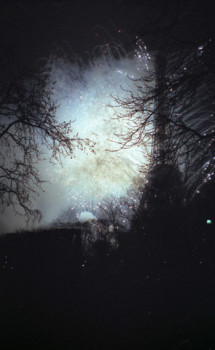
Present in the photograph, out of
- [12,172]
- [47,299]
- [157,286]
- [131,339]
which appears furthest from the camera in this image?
[157,286]

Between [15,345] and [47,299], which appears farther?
[47,299]

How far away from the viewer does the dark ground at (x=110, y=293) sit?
7875 mm

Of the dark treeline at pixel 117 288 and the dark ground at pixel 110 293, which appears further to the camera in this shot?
the dark treeline at pixel 117 288

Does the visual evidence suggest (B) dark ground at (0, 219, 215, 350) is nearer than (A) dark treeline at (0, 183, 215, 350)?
Yes

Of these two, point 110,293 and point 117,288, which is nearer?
point 110,293

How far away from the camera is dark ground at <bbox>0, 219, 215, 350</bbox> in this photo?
7.88 m

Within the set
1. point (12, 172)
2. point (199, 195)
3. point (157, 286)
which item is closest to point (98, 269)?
point (157, 286)

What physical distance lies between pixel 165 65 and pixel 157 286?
10.0 m

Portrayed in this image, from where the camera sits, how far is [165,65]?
809 cm

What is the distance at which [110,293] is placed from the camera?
537 inches

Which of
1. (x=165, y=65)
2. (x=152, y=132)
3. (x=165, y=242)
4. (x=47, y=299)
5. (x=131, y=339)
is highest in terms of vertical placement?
(x=165, y=65)

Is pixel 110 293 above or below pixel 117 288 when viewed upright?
below

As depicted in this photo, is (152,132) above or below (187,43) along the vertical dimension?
below

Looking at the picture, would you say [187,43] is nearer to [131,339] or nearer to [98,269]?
[131,339]
